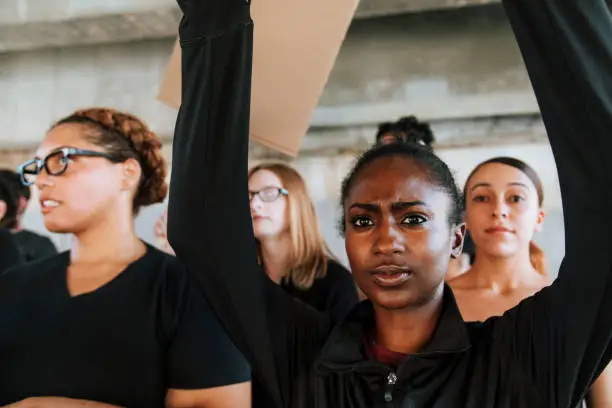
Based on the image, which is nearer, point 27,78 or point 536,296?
point 536,296

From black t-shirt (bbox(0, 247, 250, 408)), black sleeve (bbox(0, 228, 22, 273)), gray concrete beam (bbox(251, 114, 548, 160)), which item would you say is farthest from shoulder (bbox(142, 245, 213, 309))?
gray concrete beam (bbox(251, 114, 548, 160))

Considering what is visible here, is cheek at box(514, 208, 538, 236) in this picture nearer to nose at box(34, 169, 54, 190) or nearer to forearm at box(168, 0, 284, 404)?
forearm at box(168, 0, 284, 404)

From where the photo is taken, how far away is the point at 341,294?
1564mm

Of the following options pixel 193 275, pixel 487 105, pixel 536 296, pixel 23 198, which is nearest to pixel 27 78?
pixel 23 198

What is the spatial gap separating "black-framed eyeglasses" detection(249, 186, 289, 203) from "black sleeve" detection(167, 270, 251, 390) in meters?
0.90

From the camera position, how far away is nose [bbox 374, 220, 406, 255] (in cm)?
73

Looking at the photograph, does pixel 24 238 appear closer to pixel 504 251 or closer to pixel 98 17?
pixel 98 17

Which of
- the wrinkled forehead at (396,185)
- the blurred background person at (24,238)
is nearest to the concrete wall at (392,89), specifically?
the blurred background person at (24,238)

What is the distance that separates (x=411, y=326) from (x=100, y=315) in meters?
0.50

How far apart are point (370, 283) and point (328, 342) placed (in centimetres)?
10

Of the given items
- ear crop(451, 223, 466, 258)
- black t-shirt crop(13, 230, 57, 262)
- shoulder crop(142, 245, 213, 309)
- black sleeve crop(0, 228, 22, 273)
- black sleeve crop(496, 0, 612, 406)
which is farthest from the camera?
black t-shirt crop(13, 230, 57, 262)

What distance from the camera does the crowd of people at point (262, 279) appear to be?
60 centimetres

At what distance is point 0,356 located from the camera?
3.09 feet

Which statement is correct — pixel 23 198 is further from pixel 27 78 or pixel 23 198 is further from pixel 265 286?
pixel 265 286
